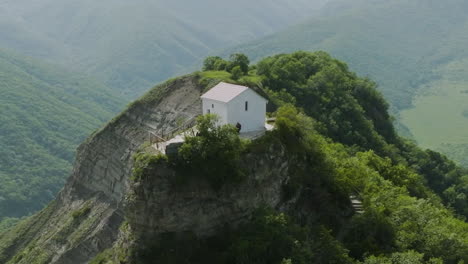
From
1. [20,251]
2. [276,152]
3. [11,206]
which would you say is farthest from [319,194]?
[11,206]

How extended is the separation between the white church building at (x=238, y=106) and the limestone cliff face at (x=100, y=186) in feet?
55.7

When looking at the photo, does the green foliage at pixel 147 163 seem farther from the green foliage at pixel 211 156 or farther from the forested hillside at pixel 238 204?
the green foliage at pixel 211 156

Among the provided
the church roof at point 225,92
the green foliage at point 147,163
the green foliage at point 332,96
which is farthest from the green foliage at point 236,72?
the green foliage at point 147,163

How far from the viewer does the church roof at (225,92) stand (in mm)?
39281

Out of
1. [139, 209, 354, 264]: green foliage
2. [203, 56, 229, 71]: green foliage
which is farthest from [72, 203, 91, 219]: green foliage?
[139, 209, 354, 264]: green foliage

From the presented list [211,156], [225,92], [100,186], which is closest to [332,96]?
[100,186]

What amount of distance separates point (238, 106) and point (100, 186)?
96.4 ft

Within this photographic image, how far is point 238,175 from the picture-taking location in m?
34.8

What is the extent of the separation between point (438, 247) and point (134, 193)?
919 inches

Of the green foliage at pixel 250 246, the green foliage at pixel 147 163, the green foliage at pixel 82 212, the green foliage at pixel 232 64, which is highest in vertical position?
the green foliage at pixel 232 64

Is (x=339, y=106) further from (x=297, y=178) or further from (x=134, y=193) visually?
(x=134, y=193)

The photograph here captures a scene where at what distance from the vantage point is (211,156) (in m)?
34.0

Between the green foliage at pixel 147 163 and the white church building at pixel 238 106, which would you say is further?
the white church building at pixel 238 106

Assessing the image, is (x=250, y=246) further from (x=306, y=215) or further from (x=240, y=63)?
(x=240, y=63)
